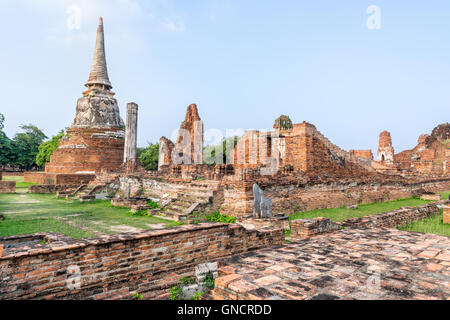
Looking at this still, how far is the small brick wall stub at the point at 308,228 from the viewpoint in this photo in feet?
19.0

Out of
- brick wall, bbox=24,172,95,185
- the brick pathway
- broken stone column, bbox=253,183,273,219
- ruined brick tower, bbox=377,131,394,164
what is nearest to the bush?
broken stone column, bbox=253,183,273,219

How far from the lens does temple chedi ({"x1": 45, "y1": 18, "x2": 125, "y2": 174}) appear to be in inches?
925

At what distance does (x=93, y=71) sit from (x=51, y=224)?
2275cm

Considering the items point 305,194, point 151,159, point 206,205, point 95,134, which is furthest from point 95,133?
point 305,194

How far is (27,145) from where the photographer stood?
129 ft

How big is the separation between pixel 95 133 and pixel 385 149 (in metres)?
28.8

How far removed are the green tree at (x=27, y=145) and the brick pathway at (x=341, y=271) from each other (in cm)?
4189

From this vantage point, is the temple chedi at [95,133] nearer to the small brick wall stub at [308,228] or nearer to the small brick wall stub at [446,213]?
the small brick wall stub at [308,228]

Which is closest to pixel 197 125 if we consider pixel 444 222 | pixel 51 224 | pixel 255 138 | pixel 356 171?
pixel 255 138

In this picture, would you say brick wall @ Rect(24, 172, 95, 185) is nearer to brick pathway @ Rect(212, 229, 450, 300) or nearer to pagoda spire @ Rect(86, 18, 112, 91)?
pagoda spire @ Rect(86, 18, 112, 91)

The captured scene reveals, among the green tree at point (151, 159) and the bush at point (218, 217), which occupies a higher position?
the green tree at point (151, 159)

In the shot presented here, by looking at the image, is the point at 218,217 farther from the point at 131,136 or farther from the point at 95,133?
the point at 95,133

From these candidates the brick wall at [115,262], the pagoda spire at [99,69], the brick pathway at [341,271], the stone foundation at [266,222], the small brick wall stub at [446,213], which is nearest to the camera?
the brick pathway at [341,271]

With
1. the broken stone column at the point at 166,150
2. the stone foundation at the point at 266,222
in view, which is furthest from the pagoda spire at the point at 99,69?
the stone foundation at the point at 266,222
